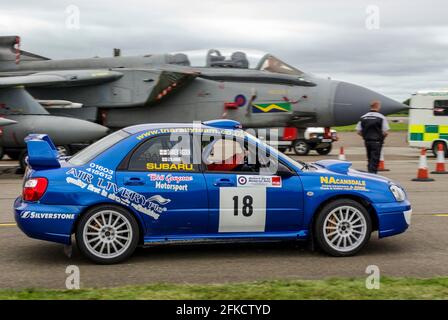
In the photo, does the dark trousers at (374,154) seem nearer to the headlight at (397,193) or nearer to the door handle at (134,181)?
the headlight at (397,193)

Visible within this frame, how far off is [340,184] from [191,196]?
1.62m

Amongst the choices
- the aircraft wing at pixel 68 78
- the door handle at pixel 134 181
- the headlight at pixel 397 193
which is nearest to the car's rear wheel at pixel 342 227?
the headlight at pixel 397 193

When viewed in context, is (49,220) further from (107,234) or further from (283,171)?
(283,171)

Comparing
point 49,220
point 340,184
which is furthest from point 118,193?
point 340,184

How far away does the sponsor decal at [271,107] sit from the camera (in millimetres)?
17156

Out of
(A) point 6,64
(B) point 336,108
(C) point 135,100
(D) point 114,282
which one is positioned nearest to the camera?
(D) point 114,282

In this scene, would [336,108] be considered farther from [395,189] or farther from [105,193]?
[105,193]

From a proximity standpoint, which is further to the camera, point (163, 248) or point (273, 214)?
point (163, 248)

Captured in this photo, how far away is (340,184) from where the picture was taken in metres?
7.20

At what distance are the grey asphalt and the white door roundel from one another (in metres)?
0.39

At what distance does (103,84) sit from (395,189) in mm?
12304

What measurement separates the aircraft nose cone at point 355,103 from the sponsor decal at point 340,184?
971cm

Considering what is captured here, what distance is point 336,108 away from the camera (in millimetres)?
16828
